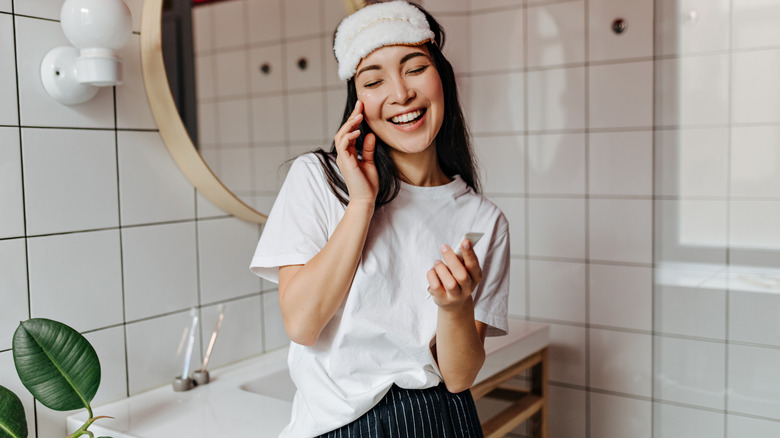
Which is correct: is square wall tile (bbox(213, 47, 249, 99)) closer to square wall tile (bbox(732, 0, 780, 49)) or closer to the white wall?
the white wall

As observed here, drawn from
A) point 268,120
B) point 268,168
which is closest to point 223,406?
point 268,168

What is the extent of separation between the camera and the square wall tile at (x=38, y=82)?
1.10 metres

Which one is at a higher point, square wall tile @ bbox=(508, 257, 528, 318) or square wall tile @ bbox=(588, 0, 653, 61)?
square wall tile @ bbox=(588, 0, 653, 61)

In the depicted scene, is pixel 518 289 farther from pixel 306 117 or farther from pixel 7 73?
pixel 7 73

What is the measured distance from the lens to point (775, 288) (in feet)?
4.78

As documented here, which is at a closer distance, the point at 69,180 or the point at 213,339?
the point at 69,180

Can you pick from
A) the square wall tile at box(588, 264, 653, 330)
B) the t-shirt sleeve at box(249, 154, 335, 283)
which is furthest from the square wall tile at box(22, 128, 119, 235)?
the square wall tile at box(588, 264, 653, 330)

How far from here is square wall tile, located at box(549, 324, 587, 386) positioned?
1945 mm

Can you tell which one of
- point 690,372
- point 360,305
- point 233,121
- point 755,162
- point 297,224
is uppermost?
point 233,121

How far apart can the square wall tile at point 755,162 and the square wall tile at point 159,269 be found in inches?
48.5

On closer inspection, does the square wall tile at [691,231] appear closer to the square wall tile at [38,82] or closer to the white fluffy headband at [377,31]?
the white fluffy headband at [377,31]

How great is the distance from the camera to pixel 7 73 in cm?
107

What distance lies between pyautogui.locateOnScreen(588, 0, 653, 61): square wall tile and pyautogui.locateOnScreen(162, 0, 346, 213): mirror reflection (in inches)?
28.4

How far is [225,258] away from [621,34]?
1.22 metres
